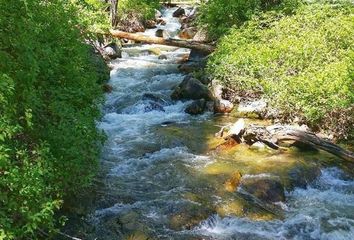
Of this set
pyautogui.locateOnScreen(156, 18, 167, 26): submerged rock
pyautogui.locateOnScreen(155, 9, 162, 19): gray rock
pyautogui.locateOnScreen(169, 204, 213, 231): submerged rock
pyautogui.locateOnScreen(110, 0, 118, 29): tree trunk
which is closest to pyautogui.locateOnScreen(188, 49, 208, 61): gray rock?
pyautogui.locateOnScreen(110, 0, 118, 29): tree trunk

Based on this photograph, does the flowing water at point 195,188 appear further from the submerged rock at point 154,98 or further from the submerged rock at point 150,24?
the submerged rock at point 150,24

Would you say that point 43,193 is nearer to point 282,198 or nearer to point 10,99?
point 10,99

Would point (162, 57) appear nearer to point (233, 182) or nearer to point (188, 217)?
point (233, 182)

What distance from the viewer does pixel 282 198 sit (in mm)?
9156

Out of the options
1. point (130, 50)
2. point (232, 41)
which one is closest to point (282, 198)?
point (232, 41)

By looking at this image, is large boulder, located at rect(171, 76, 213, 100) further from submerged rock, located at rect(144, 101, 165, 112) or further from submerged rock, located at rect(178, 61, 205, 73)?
submerged rock, located at rect(178, 61, 205, 73)

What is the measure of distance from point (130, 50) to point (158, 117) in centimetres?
1073

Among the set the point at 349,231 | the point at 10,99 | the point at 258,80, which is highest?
the point at 10,99

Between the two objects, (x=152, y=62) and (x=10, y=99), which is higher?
(x=10, y=99)

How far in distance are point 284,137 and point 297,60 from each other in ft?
14.0

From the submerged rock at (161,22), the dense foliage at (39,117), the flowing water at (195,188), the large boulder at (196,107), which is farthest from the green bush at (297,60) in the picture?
the submerged rock at (161,22)

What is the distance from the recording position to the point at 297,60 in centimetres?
1470

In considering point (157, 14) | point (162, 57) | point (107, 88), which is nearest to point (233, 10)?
point (162, 57)

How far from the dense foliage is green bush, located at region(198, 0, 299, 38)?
1144 cm
